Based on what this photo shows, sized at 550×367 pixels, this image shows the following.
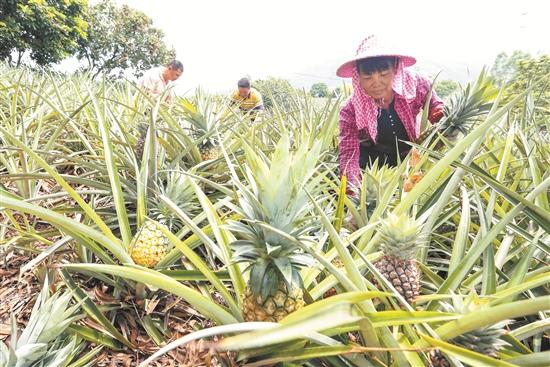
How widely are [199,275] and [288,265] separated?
1.00ft

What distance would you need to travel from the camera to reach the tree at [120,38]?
23062mm

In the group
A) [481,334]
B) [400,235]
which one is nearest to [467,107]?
[400,235]

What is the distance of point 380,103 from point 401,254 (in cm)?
120

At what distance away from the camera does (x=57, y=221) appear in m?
0.70

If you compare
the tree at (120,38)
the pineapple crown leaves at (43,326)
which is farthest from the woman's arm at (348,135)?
the tree at (120,38)

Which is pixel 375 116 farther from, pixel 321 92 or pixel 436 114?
pixel 321 92

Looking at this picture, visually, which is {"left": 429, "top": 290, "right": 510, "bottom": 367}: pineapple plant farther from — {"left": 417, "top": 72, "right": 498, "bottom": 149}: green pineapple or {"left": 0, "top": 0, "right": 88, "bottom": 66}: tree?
{"left": 0, "top": 0, "right": 88, "bottom": 66}: tree

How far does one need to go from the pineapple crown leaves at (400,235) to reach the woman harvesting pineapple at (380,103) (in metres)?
0.84

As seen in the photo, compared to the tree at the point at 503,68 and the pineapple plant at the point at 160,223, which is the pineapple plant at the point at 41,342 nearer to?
the pineapple plant at the point at 160,223

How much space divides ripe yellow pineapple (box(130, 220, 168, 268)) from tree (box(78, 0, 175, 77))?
2469 centimetres

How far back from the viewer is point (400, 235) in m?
0.60

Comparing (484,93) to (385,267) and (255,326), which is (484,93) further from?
(255,326)

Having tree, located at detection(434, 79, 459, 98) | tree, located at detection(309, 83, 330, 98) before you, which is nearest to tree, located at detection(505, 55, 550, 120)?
tree, located at detection(434, 79, 459, 98)

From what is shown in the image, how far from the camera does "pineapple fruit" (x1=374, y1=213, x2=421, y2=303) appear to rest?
60cm
